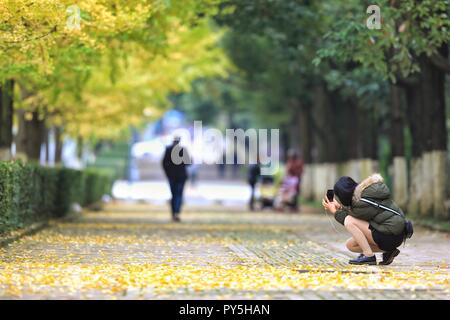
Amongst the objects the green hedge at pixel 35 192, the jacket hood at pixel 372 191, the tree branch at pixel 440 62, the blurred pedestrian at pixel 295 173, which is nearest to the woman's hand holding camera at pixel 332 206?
the jacket hood at pixel 372 191

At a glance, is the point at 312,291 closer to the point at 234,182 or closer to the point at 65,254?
the point at 65,254

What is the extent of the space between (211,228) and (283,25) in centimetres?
672

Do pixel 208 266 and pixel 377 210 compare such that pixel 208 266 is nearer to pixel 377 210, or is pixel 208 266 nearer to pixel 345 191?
pixel 345 191

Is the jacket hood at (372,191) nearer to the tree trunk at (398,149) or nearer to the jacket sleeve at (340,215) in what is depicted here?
the jacket sleeve at (340,215)

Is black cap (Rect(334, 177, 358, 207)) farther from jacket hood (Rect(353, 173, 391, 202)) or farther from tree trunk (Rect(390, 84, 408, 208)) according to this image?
tree trunk (Rect(390, 84, 408, 208))

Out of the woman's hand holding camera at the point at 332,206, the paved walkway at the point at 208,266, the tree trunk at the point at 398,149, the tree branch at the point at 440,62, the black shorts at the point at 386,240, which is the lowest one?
the paved walkway at the point at 208,266

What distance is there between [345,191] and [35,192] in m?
10.1

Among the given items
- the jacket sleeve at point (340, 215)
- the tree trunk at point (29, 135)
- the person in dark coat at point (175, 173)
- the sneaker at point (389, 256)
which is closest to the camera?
the sneaker at point (389, 256)

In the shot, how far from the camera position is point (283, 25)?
2866 cm

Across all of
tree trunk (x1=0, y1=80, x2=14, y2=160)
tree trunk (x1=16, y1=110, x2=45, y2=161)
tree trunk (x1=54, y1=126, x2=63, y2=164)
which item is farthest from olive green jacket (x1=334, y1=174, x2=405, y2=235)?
tree trunk (x1=54, y1=126, x2=63, y2=164)

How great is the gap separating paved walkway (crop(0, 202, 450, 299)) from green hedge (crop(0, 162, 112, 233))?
1.81 feet

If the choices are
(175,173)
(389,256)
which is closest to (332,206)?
(389,256)

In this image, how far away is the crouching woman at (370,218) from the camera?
14188mm
